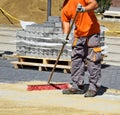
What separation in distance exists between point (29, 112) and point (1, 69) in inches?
190

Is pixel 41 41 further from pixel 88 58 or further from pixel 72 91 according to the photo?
pixel 88 58

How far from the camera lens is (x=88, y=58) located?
9.13m

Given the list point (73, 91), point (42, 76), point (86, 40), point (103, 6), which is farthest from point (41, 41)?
point (103, 6)

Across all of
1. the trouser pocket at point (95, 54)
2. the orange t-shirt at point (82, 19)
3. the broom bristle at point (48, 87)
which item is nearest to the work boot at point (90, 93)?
the trouser pocket at point (95, 54)

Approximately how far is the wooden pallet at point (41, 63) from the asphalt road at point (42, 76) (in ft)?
0.50

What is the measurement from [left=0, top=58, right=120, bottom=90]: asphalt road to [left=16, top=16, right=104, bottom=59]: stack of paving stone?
1.69 ft

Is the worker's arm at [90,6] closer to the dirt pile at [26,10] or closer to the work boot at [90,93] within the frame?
the work boot at [90,93]

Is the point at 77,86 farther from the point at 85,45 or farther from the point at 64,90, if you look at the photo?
the point at 85,45

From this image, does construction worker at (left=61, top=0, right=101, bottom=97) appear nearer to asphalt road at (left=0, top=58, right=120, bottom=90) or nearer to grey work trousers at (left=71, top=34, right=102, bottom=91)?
grey work trousers at (left=71, top=34, right=102, bottom=91)

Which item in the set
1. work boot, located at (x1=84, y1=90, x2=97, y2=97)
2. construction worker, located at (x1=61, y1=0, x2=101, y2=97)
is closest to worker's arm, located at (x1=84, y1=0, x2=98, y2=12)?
construction worker, located at (x1=61, y1=0, x2=101, y2=97)

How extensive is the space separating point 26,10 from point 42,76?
1933cm

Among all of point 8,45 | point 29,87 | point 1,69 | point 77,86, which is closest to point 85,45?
point 77,86

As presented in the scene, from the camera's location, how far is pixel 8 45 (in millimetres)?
17375

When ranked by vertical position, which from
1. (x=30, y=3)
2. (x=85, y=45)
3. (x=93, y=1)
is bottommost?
(x=30, y=3)
